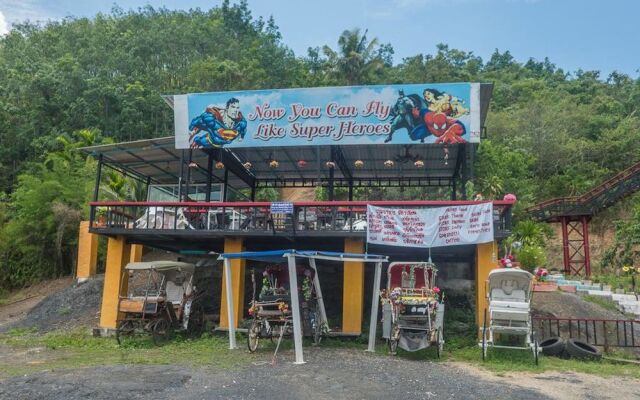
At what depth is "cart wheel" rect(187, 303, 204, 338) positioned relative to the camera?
14.2 m

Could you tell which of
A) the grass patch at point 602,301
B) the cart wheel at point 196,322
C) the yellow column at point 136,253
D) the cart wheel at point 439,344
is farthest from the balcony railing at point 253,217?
the grass patch at point 602,301

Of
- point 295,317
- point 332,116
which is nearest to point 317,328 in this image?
point 295,317

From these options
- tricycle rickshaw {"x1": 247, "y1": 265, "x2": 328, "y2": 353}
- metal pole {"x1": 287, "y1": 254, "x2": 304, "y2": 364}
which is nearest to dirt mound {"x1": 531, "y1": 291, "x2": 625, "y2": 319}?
tricycle rickshaw {"x1": 247, "y1": 265, "x2": 328, "y2": 353}

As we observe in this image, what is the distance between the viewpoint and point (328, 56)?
46688 millimetres

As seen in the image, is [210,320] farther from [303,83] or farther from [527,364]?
[303,83]

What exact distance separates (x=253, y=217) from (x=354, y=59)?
33.6 metres

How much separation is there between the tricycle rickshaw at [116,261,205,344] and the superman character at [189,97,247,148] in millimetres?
3880

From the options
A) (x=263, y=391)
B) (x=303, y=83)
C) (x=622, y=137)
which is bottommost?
(x=263, y=391)

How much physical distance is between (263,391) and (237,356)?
10.6ft

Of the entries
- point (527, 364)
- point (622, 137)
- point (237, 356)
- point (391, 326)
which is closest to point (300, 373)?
point (237, 356)

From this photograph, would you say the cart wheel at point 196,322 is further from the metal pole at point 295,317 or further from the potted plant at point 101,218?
the metal pole at point 295,317

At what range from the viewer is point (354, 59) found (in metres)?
45.2

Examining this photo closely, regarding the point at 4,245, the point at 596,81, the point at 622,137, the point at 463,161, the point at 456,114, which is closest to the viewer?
the point at 456,114

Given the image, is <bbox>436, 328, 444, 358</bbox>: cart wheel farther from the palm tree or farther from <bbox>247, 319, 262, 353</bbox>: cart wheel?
the palm tree
